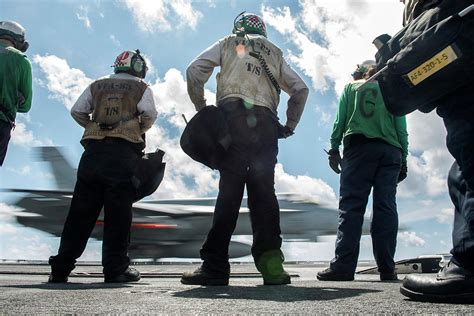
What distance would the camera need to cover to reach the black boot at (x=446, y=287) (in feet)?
5.46

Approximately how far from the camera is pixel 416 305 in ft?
5.23

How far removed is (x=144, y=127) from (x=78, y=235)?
0.99 m

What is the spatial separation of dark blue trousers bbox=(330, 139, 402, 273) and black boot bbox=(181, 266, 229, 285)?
108cm

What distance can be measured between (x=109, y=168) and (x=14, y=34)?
1.65 m

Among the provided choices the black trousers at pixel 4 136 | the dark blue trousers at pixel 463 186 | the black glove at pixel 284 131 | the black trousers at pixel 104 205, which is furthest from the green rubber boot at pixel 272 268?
the black trousers at pixel 4 136

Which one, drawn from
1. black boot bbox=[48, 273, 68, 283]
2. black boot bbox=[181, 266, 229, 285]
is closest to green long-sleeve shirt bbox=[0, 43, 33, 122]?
black boot bbox=[48, 273, 68, 283]

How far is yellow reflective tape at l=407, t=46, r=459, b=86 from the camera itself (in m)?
1.72

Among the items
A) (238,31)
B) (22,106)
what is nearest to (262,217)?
(238,31)

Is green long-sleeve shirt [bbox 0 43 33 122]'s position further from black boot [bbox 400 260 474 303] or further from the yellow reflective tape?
black boot [bbox 400 260 474 303]

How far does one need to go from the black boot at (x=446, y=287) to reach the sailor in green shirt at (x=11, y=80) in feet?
11.2

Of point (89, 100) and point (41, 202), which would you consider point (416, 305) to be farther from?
point (41, 202)

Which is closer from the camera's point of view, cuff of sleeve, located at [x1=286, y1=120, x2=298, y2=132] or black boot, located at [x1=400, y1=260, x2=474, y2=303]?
black boot, located at [x1=400, y1=260, x2=474, y2=303]

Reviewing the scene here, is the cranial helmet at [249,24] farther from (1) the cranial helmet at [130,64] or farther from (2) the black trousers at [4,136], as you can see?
(2) the black trousers at [4,136]

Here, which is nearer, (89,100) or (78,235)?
(78,235)
